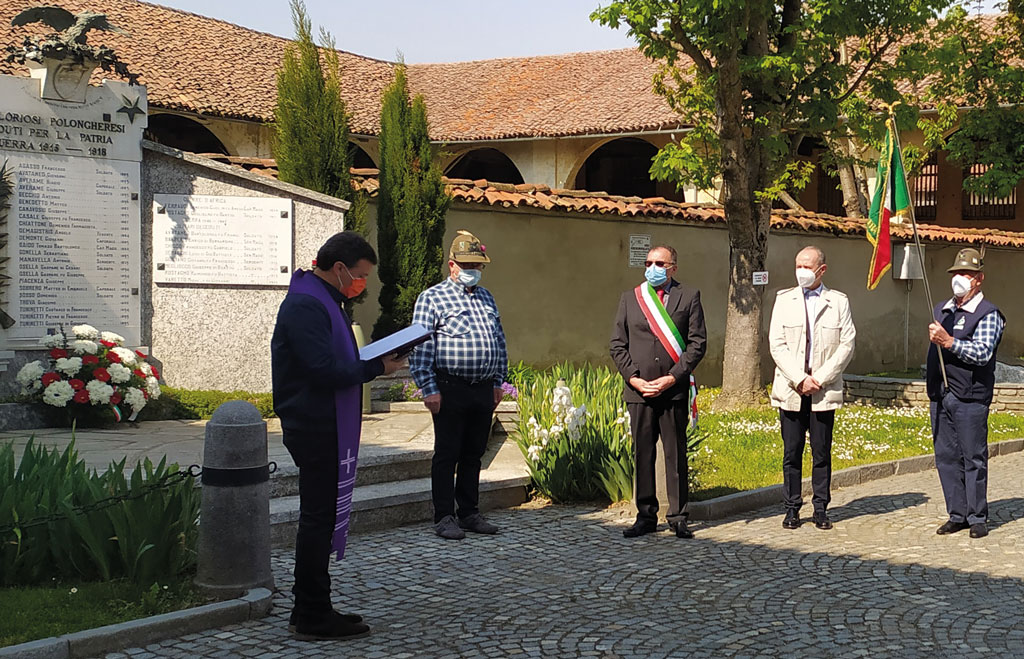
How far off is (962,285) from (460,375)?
3.61 m

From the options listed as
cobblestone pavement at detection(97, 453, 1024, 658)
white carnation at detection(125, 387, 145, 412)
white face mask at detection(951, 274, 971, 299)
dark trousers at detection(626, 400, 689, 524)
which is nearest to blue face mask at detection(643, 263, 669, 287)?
dark trousers at detection(626, 400, 689, 524)

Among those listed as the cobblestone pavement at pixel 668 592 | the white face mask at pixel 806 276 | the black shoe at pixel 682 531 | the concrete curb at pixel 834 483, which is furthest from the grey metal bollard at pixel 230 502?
the white face mask at pixel 806 276

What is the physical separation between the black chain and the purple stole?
1007 millimetres

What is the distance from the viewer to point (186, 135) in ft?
88.7

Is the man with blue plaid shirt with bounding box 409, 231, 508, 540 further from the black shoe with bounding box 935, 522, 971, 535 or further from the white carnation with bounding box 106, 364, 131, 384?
the white carnation with bounding box 106, 364, 131, 384

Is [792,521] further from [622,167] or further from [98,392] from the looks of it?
[622,167]

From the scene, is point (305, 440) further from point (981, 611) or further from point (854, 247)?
point (854, 247)

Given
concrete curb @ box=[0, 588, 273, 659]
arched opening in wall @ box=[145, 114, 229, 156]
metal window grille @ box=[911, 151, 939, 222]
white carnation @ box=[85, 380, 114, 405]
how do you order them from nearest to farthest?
concrete curb @ box=[0, 588, 273, 659]
white carnation @ box=[85, 380, 114, 405]
arched opening in wall @ box=[145, 114, 229, 156]
metal window grille @ box=[911, 151, 939, 222]

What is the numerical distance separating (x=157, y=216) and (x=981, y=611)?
8111 millimetres

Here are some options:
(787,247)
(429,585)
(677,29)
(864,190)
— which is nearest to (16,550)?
(429,585)

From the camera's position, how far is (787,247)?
62.1ft

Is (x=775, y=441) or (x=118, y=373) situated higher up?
(x=118, y=373)

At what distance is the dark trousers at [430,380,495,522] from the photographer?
755 cm

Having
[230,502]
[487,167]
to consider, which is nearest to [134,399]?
[230,502]
